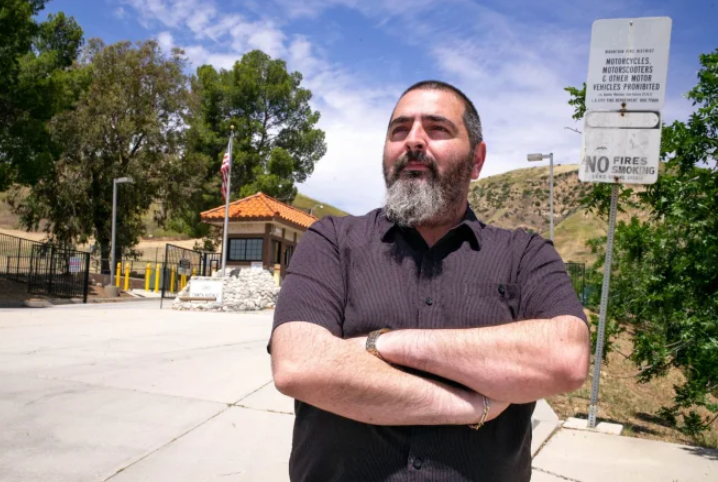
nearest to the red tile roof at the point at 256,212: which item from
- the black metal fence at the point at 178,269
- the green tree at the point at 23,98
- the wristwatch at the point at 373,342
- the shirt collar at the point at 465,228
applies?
the black metal fence at the point at 178,269

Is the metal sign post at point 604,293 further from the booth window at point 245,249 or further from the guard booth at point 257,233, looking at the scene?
the booth window at point 245,249

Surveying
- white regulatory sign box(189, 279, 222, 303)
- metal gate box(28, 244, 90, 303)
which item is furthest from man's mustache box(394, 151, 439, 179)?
metal gate box(28, 244, 90, 303)

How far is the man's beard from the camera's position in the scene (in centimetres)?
218

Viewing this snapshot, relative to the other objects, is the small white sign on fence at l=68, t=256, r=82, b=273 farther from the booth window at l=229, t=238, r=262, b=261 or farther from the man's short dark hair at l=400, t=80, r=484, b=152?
the man's short dark hair at l=400, t=80, r=484, b=152

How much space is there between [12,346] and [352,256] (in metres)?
6.44

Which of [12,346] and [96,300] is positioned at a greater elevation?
[12,346]

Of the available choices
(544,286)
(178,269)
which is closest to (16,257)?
(178,269)

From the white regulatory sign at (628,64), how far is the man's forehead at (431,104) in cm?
255

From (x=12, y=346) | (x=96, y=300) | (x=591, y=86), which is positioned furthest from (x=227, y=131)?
(x=591, y=86)

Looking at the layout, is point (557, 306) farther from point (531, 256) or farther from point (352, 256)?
point (352, 256)

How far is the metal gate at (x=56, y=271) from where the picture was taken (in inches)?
901

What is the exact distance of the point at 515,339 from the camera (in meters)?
1.83

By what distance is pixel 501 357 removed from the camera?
70.9 inches

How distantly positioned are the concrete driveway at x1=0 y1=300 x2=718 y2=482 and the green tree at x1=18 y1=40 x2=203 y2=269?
29.6m
